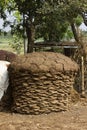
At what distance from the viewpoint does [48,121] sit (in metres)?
8.31

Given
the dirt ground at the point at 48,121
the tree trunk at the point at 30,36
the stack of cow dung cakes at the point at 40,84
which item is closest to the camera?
the dirt ground at the point at 48,121

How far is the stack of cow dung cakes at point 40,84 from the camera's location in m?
9.02

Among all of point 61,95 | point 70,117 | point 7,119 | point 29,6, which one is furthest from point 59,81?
point 29,6

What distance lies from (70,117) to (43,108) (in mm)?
707

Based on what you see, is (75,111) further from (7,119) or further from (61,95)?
(7,119)

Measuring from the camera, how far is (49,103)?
30.0ft

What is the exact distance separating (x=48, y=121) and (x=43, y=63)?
142 cm

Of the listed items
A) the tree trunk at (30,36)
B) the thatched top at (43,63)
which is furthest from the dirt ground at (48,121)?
the tree trunk at (30,36)

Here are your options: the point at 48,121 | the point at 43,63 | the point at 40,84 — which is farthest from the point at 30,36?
the point at 48,121

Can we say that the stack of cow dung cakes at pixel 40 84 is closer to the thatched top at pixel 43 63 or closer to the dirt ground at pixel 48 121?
the thatched top at pixel 43 63

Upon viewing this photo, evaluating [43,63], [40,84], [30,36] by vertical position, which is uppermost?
[43,63]

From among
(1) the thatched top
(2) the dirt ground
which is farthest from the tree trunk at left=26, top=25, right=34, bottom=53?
(2) the dirt ground

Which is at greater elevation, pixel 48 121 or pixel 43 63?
pixel 43 63

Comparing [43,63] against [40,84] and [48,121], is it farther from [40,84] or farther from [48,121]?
[48,121]
